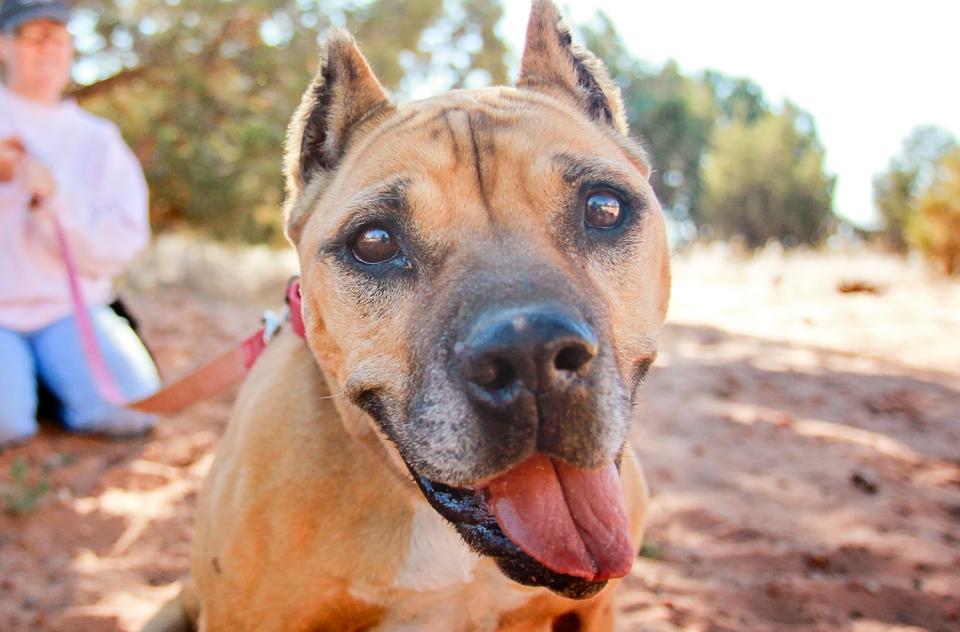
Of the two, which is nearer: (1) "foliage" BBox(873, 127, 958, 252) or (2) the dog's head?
(2) the dog's head

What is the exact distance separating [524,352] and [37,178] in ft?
12.0

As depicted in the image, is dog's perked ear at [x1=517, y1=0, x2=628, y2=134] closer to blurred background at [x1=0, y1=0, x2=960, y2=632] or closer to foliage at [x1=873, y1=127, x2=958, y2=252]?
blurred background at [x1=0, y1=0, x2=960, y2=632]

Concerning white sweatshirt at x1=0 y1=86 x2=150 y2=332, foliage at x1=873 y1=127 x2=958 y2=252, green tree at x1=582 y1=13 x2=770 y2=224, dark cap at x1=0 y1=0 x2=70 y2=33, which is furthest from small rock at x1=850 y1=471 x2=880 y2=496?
green tree at x1=582 y1=13 x2=770 y2=224

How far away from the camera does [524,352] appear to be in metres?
1.66

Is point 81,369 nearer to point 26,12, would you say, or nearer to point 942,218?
point 26,12

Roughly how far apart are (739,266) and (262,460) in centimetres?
1175

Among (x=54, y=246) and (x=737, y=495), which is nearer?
(x=737, y=495)

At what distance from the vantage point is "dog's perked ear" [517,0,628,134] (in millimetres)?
2688

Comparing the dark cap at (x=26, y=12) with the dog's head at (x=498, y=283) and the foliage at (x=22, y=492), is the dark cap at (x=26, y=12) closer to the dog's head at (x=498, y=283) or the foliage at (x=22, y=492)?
the foliage at (x=22, y=492)

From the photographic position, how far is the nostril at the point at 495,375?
1694mm

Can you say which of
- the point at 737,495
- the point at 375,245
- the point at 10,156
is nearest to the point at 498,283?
the point at 375,245

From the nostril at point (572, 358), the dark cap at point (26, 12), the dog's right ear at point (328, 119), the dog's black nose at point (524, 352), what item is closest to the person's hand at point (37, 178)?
the dark cap at point (26, 12)

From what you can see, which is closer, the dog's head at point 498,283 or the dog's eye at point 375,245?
the dog's head at point 498,283

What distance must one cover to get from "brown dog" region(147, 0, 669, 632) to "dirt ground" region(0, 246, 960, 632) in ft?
3.12
